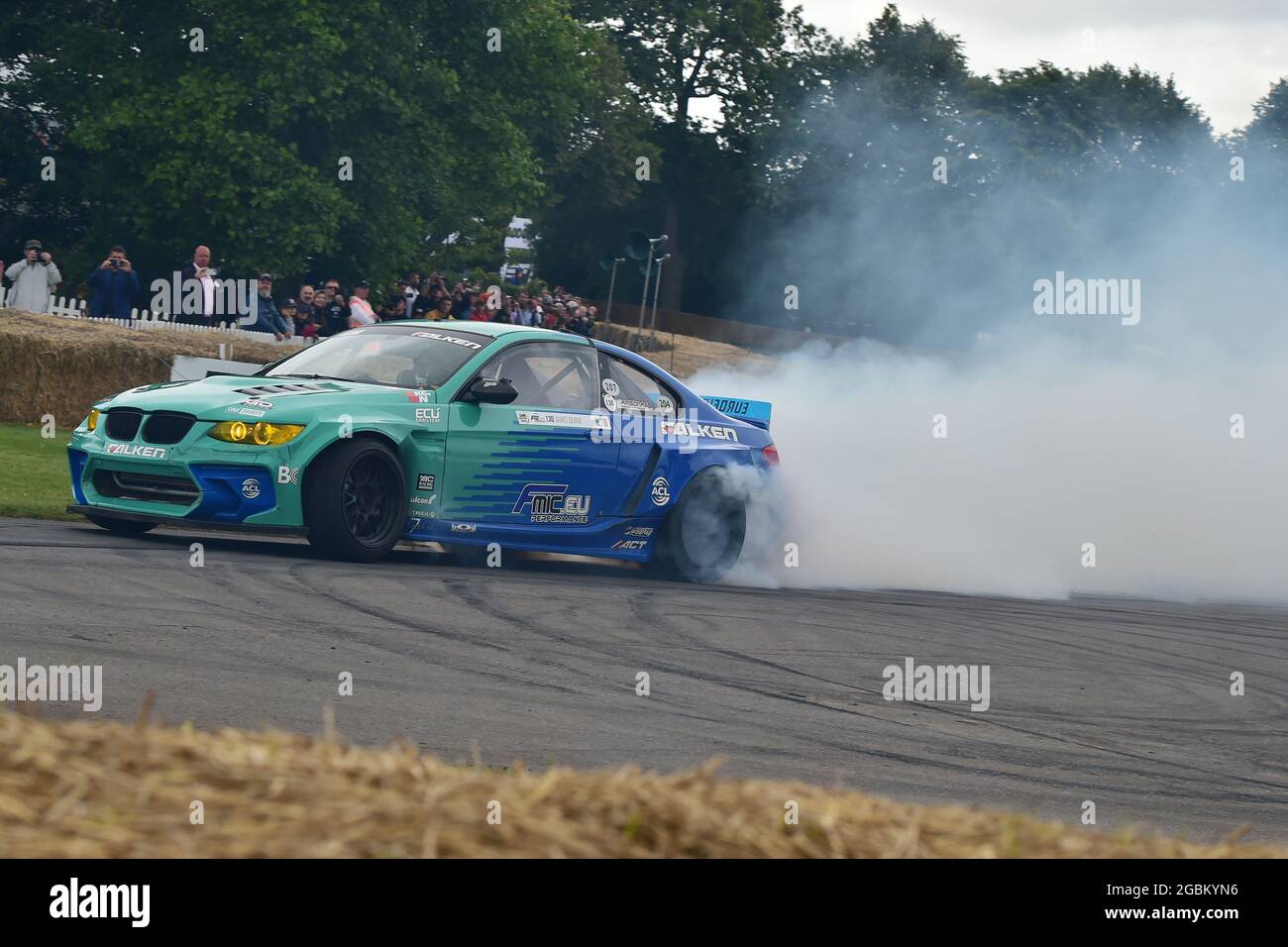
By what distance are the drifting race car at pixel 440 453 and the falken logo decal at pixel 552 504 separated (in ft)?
0.04

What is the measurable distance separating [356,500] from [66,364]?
28.0ft

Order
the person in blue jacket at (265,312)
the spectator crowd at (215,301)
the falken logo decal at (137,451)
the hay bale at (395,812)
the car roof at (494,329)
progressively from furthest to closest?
the person in blue jacket at (265,312)
the spectator crowd at (215,301)
the car roof at (494,329)
the falken logo decal at (137,451)
the hay bale at (395,812)

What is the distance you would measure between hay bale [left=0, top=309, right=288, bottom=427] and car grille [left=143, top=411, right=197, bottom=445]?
786 centimetres

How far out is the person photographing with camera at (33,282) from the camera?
20500 millimetres

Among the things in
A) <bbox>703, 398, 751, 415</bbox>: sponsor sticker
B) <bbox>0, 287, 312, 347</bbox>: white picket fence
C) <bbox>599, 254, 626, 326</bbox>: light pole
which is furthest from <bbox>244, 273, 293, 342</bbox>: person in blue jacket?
<bbox>703, 398, 751, 415</bbox>: sponsor sticker

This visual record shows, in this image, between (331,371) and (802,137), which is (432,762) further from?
(802,137)

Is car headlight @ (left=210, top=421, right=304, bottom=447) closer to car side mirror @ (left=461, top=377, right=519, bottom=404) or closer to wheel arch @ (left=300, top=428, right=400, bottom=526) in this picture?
wheel arch @ (left=300, top=428, right=400, bottom=526)

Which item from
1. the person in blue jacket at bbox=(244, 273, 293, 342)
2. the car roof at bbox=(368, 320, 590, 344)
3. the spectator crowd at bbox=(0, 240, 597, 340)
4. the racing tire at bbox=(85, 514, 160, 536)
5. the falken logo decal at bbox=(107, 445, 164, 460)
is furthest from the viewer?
the person in blue jacket at bbox=(244, 273, 293, 342)

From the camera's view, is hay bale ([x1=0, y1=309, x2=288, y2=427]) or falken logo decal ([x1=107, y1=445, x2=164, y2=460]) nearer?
falken logo decal ([x1=107, y1=445, x2=164, y2=460])

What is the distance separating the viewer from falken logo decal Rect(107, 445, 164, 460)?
9992 mm

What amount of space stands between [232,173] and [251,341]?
14666 millimetres

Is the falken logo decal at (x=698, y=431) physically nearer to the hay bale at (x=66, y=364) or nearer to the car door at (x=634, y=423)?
the car door at (x=634, y=423)

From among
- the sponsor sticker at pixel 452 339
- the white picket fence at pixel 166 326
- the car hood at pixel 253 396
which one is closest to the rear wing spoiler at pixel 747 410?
the sponsor sticker at pixel 452 339
